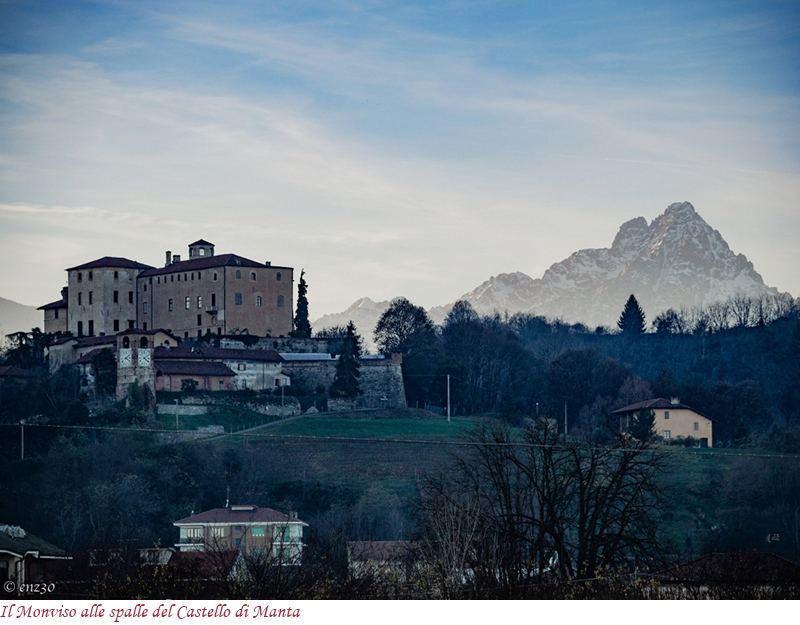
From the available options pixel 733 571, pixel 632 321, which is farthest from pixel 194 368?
pixel 632 321

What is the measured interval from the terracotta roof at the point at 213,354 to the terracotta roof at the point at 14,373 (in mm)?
5776

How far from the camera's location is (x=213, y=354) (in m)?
47.6

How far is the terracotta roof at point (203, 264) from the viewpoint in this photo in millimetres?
50688

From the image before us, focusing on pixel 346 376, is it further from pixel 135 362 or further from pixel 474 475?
pixel 474 475

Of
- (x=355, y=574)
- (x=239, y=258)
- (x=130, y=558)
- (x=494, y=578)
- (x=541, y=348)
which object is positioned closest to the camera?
A: (x=494, y=578)

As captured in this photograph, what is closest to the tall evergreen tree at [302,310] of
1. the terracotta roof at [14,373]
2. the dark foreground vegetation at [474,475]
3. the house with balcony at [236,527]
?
the dark foreground vegetation at [474,475]

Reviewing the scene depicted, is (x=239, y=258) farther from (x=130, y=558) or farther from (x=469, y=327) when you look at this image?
(x=130, y=558)

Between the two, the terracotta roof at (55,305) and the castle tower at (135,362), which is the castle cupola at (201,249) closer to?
the terracotta roof at (55,305)

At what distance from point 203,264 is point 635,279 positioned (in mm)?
64689

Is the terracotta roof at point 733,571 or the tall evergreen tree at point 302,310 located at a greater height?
the tall evergreen tree at point 302,310

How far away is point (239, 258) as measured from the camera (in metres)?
51.5

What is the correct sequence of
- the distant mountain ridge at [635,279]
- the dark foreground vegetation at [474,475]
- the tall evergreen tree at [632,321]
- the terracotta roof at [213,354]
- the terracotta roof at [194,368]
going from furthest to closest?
the distant mountain ridge at [635,279]
the tall evergreen tree at [632,321]
the terracotta roof at [213,354]
the terracotta roof at [194,368]
the dark foreground vegetation at [474,475]

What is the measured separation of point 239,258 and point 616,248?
6948cm

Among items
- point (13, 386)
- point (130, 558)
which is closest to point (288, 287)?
point (13, 386)
